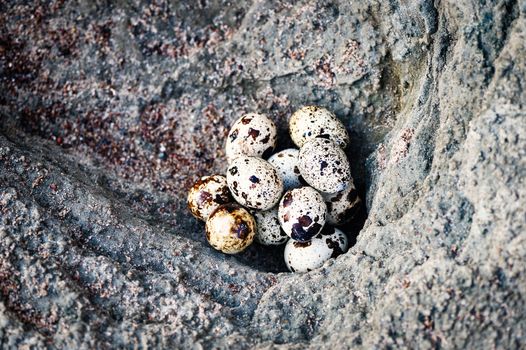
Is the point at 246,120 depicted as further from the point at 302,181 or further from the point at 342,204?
the point at 342,204

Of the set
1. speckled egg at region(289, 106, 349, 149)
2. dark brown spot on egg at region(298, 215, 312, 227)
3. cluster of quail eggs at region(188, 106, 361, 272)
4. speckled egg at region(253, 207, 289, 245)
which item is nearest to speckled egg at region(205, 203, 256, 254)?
cluster of quail eggs at region(188, 106, 361, 272)

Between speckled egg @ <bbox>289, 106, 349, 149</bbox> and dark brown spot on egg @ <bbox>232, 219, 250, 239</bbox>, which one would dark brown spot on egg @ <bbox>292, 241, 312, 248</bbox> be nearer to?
dark brown spot on egg @ <bbox>232, 219, 250, 239</bbox>

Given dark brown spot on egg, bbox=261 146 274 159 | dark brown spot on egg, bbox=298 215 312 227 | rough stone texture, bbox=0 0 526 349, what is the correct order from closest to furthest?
rough stone texture, bbox=0 0 526 349, dark brown spot on egg, bbox=298 215 312 227, dark brown spot on egg, bbox=261 146 274 159

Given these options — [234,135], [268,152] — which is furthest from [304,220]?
[234,135]

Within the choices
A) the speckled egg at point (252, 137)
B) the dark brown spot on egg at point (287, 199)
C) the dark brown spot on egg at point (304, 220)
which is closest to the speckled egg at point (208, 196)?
the speckled egg at point (252, 137)

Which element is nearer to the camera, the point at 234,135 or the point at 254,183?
the point at 254,183
